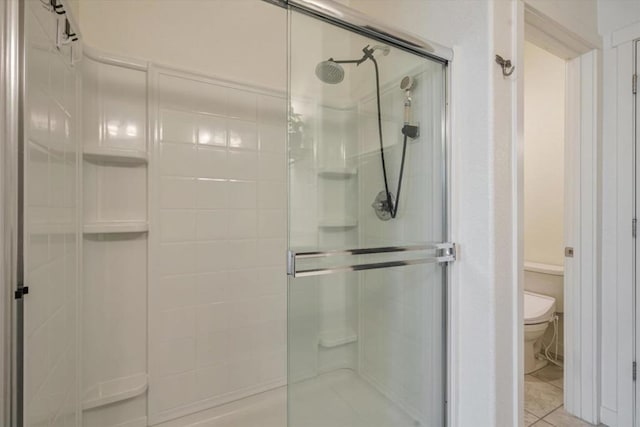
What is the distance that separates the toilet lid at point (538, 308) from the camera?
1.89 metres

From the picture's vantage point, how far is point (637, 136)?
147cm

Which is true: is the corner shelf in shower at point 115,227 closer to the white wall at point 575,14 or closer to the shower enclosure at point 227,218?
the shower enclosure at point 227,218

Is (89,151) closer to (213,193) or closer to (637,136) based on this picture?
(213,193)

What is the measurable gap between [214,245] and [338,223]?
0.84m

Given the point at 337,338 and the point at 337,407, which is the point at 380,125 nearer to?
the point at 337,338

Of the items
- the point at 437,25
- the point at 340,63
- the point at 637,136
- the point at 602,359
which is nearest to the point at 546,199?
the point at 637,136

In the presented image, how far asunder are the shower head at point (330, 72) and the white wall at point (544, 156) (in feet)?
7.30

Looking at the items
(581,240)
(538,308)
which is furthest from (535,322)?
(581,240)

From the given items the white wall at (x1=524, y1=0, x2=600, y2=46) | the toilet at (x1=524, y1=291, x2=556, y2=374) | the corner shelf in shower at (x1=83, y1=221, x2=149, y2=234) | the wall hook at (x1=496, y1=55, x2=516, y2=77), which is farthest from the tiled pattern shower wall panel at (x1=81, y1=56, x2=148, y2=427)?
the toilet at (x1=524, y1=291, x2=556, y2=374)

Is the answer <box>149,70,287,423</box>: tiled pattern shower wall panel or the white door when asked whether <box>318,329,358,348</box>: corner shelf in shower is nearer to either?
<box>149,70,287,423</box>: tiled pattern shower wall panel

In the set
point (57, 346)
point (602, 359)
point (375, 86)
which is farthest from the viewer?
point (602, 359)

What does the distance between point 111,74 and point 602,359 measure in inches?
114

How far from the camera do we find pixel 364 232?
44.5 inches

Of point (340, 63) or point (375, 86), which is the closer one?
point (340, 63)
